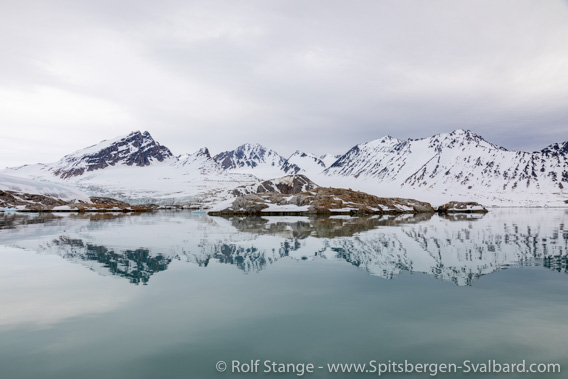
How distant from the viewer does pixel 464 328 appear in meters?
11.1

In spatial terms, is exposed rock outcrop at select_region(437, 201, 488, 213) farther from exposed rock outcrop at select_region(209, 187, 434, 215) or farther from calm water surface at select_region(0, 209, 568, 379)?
calm water surface at select_region(0, 209, 568, 379)

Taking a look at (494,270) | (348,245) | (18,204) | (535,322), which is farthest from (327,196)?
(18,204)

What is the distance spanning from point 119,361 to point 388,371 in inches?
265

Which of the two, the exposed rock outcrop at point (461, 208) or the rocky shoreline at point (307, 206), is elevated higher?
the rocky shoreline at point (307, 206)

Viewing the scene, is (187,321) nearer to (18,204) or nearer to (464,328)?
(464,328)

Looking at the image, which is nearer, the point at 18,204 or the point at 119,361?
the point at 119,361

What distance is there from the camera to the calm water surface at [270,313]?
30.0ft

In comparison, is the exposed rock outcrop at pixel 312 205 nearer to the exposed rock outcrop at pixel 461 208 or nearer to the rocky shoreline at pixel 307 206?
the rocky shoreline at pixel 307 206

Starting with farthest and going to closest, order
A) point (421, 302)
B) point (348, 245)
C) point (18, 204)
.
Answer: point (18, 204) → point (348, 245) → point (421, 302)

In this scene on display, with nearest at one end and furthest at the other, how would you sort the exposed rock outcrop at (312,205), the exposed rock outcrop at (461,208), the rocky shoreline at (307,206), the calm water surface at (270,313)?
1. the calm water surface at (270,313)
2. the exposed rock outcrop at (312,205)
3. the rocky shoreline at (307,206)
4. the exposed rock outcrop at (461,208)

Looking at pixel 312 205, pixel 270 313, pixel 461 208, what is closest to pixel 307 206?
pixel 312 205

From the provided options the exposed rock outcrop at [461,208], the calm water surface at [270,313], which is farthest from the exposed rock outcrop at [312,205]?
the calm water surface at [270,313]

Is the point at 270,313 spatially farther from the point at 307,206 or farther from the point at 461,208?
the point at 461,208

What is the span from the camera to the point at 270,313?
12594 millimetres
